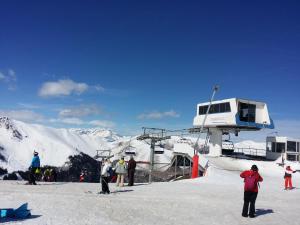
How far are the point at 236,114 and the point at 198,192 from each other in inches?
852

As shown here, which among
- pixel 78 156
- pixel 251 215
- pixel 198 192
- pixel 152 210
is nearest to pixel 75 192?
pixel 152 210

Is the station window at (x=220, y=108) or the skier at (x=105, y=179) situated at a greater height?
the station window at (x=220, y=108)

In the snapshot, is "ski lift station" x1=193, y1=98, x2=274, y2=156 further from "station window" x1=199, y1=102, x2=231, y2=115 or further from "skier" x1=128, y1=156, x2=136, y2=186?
"skier" x1=128, y1=156, x2=136, y2=186

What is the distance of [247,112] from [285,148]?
6027 mm

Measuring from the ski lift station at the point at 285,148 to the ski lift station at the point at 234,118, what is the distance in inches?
81.2

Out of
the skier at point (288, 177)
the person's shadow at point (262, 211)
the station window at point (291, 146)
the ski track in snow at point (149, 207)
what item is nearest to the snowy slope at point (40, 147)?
the station window at point (291, 146)

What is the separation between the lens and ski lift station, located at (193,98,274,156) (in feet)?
128

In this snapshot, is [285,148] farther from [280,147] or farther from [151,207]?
[151,207]

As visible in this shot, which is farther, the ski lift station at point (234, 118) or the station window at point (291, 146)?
the station window at point (291, 146)

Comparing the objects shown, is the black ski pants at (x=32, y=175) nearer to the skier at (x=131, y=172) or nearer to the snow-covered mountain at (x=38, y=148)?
the skier at (x=131, y=172)

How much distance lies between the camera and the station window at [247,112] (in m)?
39.8

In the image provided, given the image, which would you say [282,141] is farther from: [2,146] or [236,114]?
[2,146]

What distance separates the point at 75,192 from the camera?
16094mm

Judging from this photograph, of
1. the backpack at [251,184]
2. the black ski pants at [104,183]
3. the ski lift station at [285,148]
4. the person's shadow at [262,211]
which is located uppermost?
the ski lift station at [285,148]
